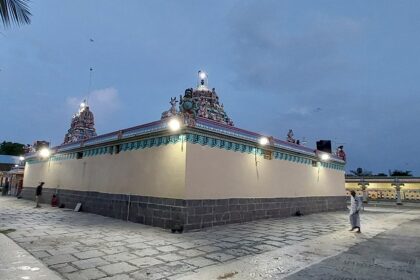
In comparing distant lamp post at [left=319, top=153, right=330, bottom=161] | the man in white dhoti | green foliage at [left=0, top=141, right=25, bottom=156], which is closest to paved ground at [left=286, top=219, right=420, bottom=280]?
the man in white dhoti

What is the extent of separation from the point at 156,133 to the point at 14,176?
985 inches

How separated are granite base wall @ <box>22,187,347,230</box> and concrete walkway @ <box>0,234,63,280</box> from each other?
3715 millimetres

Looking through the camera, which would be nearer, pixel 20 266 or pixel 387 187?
pixel 20 266

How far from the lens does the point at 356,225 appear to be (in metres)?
8.62

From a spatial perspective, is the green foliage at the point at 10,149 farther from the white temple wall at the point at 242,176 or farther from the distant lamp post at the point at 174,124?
the white temple wall at the point at 242,176

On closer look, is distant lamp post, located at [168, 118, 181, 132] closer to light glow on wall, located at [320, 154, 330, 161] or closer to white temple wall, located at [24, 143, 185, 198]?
white temple wall, located at [24, 143, 185, 198]

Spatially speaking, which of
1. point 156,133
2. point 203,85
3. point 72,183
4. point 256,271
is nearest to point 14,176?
point 72,183

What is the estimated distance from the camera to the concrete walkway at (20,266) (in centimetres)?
393

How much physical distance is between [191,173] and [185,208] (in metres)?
1.00

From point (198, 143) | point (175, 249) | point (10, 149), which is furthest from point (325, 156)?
point (10, 149)

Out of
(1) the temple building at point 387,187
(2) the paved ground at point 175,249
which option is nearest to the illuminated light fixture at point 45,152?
(2) the paved ground at point 175,249

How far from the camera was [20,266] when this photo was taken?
438 cm

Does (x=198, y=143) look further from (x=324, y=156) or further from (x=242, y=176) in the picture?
(x=324, y=156)

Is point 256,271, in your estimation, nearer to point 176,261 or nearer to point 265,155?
point 176,261
